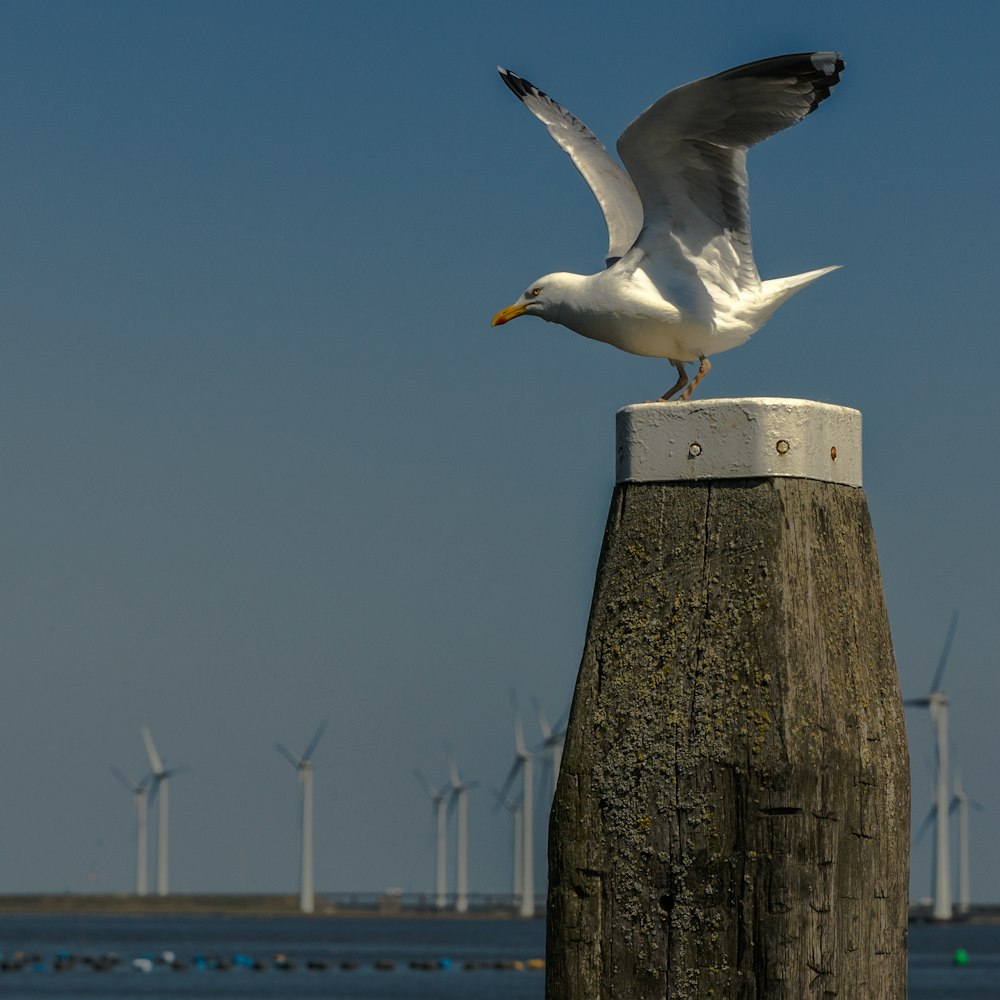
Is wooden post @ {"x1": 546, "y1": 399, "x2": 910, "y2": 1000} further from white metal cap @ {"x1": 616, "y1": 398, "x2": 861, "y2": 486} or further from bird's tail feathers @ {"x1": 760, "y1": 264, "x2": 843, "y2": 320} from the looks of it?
bird's tail feathers @ {"x1": 760, "y1": 264, "x2": 843, "y2": 320}

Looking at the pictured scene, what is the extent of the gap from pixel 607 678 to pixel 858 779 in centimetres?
64

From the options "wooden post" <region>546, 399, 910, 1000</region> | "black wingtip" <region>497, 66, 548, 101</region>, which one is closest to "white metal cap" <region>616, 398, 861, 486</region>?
"wooden post" <region>546, 399, 910, 1000</region>

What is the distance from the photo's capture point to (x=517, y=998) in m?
96.7

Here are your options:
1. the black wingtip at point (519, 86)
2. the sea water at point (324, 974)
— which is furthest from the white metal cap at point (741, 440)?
the sea water at point (324, 974)

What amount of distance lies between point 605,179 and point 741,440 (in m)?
4.83

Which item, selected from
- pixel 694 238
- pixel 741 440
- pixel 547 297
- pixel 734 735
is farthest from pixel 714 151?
pixel 734 735

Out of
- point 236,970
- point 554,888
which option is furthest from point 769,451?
point 236,970

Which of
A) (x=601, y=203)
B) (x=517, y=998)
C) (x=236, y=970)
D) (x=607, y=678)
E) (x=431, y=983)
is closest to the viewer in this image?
(x=607, y=678)

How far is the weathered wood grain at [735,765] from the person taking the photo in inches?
191

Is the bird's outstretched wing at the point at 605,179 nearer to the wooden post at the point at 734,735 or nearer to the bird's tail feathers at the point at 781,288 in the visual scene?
the bird's tail feathers at the point at 781,288

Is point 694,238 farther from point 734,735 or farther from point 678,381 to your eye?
point 734,735

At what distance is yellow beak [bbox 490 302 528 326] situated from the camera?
7.67m

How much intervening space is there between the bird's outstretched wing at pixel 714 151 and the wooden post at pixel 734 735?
2.40 metres

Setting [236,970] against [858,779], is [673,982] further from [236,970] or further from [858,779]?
[236,970]
